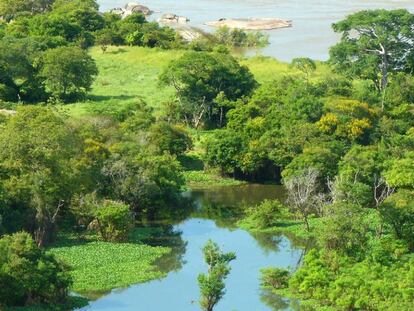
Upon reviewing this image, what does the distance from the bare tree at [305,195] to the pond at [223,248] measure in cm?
166

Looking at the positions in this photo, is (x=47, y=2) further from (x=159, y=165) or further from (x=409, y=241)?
(x=409, y=241)

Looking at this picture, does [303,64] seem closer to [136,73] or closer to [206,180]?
[136,73]

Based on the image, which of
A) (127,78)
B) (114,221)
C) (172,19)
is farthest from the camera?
(172,19)

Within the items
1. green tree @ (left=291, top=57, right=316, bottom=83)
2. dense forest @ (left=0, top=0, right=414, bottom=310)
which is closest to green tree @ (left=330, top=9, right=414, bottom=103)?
dense forest @ (left=0, top=0, right=414, bottom=310)

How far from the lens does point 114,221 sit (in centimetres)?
3788

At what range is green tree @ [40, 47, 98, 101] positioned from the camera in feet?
193

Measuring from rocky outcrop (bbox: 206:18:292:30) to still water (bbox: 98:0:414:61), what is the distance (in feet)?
3.32

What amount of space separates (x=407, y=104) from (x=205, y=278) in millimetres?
24234

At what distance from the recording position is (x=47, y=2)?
89062mm

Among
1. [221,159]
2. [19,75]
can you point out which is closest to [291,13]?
[19,75]

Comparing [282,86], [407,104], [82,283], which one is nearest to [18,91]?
[282,86]

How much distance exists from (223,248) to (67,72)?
951 inches

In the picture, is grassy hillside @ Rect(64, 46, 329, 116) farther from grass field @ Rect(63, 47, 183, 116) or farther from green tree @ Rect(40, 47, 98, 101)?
green tree @ Rect(40, 47, 98, 101)

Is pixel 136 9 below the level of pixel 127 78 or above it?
above
